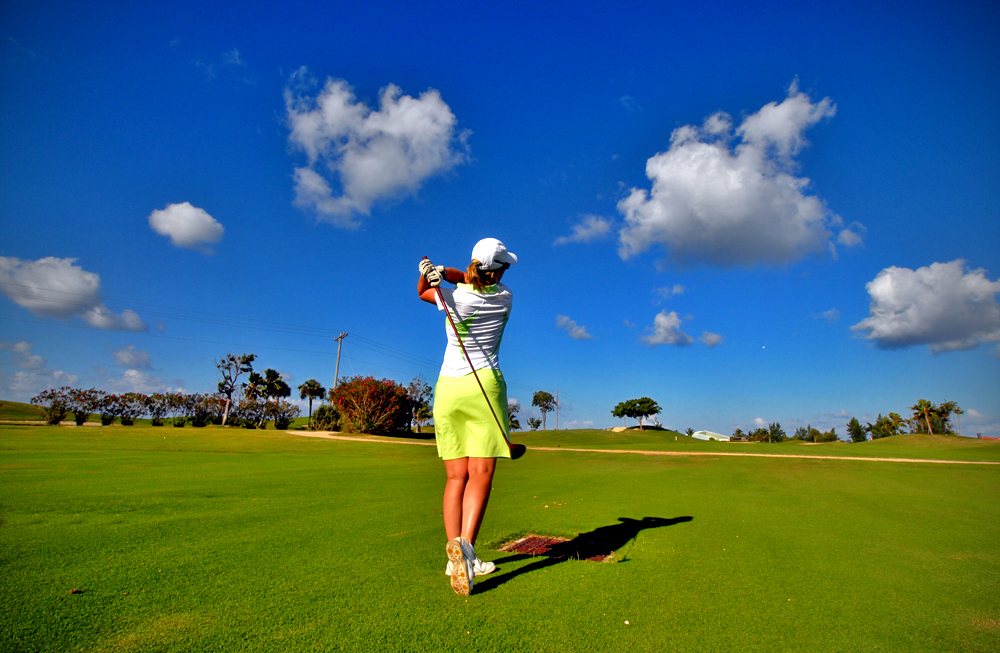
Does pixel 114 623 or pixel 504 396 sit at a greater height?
pixel 504 396

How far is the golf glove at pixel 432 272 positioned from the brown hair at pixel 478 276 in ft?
0.76

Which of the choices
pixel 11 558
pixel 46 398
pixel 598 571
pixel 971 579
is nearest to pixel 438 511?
pixel 598 571

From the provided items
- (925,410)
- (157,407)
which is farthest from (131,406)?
(925,410)

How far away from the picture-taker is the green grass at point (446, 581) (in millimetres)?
2170

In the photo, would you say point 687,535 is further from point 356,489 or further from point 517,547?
point 356,489

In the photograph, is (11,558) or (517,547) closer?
(11,558)

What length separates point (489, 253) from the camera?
11.5 feet

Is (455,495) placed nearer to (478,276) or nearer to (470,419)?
(470,419)

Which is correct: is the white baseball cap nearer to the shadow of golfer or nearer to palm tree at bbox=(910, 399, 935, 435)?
the shadow of golfer

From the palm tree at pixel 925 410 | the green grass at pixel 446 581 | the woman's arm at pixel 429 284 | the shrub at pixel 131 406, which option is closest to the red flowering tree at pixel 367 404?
the shrub at pixel 131 406

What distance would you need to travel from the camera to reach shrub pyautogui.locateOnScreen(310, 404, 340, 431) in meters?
52.5

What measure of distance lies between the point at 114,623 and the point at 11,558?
144 centimetres

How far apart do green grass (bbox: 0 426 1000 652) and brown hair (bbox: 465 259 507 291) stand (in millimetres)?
1985

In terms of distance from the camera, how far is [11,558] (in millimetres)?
2873
